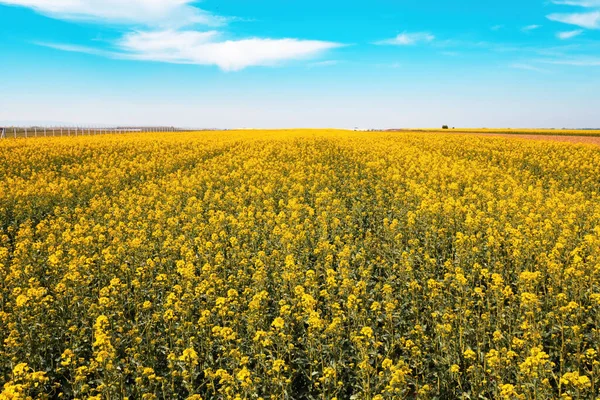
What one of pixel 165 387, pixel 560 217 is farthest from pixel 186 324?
pixel 560 217

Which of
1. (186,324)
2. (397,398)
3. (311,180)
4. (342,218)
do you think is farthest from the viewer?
(311,180)

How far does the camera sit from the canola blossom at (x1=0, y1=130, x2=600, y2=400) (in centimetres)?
504

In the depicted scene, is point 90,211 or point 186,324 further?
point 90,211

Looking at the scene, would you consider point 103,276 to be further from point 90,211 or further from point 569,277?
point 569,277

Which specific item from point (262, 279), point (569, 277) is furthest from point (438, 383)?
point (569, 277)

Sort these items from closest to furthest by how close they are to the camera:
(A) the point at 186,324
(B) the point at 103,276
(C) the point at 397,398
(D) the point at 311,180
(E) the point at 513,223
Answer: (C) the point at 397,398 < (A) the point at 186,324 < (B) the point at 103,276 < (E) the point at 513,223 < (D) the point at 311,180

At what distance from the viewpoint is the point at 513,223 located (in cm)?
1070

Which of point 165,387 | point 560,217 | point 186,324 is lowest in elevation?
point 165,387

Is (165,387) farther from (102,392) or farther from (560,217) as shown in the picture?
(560,217)

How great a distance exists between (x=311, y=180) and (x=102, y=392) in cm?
1333

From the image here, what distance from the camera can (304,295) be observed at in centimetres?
603

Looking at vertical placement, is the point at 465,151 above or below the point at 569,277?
above

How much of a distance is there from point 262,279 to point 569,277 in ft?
18.3

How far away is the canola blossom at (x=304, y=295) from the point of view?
5.04 meters
